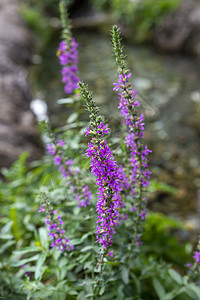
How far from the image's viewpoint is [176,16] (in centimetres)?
970

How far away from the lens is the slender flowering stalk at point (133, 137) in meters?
1.68

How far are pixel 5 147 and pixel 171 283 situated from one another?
10.0 feet

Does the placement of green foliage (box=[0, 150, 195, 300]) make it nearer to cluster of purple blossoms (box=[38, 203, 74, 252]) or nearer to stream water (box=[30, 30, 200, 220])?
cluster of purple blossoms (box=[38, 203, 74, 252])

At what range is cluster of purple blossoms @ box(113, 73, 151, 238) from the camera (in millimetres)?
1696

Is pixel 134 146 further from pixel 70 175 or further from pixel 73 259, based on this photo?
pixel 73 259

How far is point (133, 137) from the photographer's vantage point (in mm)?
1794

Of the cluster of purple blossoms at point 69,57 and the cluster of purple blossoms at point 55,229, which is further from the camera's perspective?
the cluster of purple blossoms at point 69,57

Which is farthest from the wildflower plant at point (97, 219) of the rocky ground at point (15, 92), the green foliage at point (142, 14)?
the green foliage at point (142, 14)

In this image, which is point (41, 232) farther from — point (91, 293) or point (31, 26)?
point (31, 26)

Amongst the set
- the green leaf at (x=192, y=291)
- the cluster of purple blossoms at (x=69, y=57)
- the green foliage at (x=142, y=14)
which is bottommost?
the green leaf at (x=192, y=291)

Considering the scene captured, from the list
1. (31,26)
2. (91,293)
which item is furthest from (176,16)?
(91,293)

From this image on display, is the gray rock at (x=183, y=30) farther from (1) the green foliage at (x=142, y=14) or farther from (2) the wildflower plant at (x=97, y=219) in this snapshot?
(2) the wildflower plant at (x=97, y=219)

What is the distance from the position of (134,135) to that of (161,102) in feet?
18.5

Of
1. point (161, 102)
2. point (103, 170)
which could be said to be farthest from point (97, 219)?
point (161, 102)
